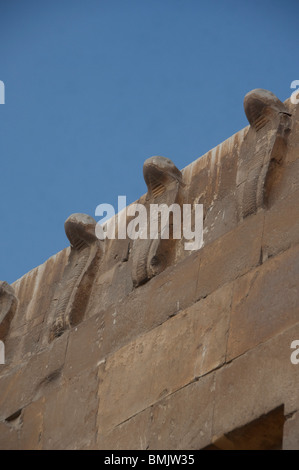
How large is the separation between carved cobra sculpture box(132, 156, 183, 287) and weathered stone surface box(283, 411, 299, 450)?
235 cm

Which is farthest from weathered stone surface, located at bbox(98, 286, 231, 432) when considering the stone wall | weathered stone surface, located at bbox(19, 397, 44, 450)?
weathered stone surface, located at bbox(19, 397, 44, 450)

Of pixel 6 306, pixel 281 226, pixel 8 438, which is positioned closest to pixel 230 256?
pixel 281 226

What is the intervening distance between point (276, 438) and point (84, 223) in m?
3.28

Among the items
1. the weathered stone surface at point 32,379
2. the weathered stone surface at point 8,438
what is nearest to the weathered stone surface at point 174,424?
the weathered stone surface at point 8,438

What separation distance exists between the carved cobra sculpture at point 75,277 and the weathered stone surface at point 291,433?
3007mm

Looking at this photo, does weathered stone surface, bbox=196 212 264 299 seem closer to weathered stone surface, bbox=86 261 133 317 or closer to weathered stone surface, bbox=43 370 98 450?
weathered stone surface, bbox=86 261 133 317

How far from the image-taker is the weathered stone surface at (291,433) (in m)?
6.86

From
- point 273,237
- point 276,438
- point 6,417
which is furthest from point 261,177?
point 6,417

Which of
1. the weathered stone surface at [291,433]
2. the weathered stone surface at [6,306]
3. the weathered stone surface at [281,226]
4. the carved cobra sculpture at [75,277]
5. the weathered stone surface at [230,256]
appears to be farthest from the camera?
the weathered stone surface at [6,306]

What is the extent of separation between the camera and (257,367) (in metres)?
7.49

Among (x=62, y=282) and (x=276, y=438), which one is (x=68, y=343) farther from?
(x=276, y=438)

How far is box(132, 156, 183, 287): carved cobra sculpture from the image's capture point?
913 cm

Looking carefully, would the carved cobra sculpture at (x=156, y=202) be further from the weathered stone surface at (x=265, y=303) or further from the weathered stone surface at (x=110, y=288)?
the weathered stone surface at (x=265, y=303)

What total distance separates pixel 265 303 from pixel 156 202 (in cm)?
203
